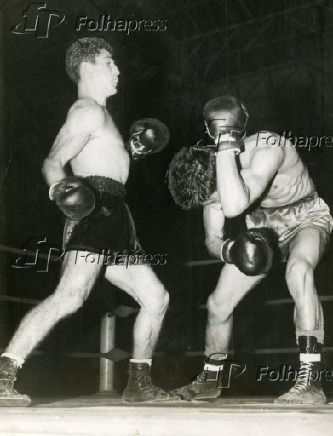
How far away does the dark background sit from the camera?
408 centimetres

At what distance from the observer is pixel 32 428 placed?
145 inches

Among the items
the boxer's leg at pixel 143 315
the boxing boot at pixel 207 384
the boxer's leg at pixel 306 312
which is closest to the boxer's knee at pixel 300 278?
the boxer's leg at pixel 306 312

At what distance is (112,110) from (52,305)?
113cm

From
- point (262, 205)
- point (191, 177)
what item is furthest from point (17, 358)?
point (262, 205)

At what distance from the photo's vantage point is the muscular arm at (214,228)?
4.11m

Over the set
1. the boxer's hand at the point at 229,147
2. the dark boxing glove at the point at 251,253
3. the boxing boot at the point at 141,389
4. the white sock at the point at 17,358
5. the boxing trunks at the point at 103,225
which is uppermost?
the boxer's hand at the point at 229,147

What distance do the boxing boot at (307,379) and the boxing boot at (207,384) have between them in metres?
0.36

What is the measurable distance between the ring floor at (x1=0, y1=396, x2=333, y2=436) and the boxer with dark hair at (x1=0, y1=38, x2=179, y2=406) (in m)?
0.15

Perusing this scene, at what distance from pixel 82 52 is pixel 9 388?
6.14 ft

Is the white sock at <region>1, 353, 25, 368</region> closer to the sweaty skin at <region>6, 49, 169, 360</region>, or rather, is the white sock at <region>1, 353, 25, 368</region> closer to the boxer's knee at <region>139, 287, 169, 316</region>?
the sweaty skin at <region>6, 49, 169, 360</region>

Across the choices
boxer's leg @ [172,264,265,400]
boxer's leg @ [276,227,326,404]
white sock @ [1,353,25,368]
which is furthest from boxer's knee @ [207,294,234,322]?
white sock @ [1,353,25,368]

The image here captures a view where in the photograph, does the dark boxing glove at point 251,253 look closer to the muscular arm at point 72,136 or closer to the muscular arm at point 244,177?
the muscular arm at point 244,177

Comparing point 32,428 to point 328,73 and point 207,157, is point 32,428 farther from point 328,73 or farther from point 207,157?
point 328,73

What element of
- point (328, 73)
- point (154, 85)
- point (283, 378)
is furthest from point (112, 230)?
point (328, 73)
